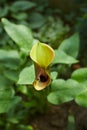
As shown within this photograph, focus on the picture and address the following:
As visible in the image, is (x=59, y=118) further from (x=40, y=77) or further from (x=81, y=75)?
(x=40, y=77)

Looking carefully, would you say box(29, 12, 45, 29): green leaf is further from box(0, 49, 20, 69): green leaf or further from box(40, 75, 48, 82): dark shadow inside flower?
box(40, 75, 48, 82): dark shadow inside flower

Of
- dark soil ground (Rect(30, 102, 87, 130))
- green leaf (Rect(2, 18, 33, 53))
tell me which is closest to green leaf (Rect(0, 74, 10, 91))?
green leaf (Rect(2, 18, 33, 53))

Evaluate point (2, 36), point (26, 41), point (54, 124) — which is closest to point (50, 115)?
point (54, 124)

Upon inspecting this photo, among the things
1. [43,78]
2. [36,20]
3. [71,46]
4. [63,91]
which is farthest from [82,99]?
[36,20]

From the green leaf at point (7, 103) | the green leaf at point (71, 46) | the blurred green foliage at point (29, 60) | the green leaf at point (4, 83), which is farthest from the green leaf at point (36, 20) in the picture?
the green leaf at point (7, 103)

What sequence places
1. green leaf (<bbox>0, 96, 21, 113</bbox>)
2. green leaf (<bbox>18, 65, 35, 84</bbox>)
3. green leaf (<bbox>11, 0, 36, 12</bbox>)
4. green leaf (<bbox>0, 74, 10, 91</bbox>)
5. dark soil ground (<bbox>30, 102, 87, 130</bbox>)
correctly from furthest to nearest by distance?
1. green leaf (<bbox>11, 0, 36, 12</bbox>)
2. dark soil ground (<bbox>30, 102, 87, 130</bbox>)
3. green leaf (<bbox>0, 74, 10, 91</bbox>)
4. green leaf (<bbox>0, 96, 21, 113</bbox>)
5. green leaf (<bbox>18, 65, 35, 84</bbox>)

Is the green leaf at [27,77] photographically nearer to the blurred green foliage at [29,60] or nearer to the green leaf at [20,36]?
the blurred green foliage at [29,60]
